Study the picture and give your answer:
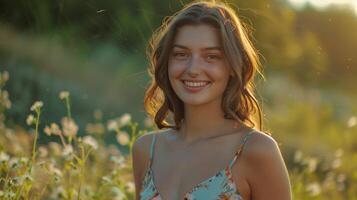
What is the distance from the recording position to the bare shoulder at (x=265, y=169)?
2.95m

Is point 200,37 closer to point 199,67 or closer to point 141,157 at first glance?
point 199,67

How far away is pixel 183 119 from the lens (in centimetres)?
330

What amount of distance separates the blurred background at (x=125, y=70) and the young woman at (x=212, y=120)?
1352 millimetres

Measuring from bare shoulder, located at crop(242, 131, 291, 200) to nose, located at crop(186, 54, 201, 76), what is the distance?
298 mm

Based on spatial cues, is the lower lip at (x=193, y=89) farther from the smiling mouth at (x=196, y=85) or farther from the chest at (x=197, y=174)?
the chest at (x=197, y=174)

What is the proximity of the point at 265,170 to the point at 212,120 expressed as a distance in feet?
0.98

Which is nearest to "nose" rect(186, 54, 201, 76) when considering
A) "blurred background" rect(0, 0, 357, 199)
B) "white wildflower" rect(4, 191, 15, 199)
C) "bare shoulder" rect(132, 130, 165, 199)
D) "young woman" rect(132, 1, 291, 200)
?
"young woman" rect(132, 1, 291, 200)

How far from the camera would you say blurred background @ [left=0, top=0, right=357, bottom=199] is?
19.6 feet

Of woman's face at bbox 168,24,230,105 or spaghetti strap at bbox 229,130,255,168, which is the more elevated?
woman's face at bbox 168,24,230,105

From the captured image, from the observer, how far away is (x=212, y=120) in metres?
3.12

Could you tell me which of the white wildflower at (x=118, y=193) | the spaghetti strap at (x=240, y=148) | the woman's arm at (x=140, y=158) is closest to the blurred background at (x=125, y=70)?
the white wildflower at (x=118, y=193)

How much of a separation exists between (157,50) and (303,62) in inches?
508

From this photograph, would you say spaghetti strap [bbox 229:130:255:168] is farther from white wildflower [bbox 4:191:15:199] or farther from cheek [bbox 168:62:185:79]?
white wildflower [bbox 4:191:15:199]

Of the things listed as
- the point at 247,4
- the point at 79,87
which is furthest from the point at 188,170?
the point at 79,87
